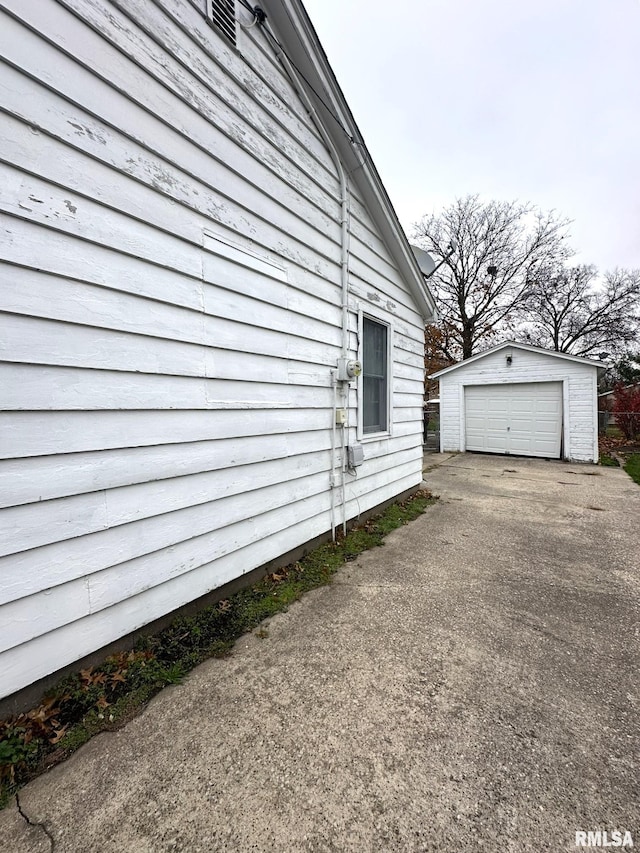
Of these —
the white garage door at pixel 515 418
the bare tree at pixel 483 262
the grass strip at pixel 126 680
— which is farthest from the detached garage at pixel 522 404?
the bare tree at pixel 483 262

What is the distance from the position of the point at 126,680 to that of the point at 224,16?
4301mm

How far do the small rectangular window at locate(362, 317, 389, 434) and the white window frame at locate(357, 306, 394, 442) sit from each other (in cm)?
3

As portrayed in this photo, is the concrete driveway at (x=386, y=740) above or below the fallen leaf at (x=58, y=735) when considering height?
below

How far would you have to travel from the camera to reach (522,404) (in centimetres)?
1023

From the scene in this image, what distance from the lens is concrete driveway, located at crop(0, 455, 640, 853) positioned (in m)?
1.23

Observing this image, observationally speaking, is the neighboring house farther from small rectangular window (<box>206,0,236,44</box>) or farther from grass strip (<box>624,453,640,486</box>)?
grass strip (<box>624,453,640,486</box>)

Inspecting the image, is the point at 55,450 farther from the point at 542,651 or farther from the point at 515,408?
the point at 515,408

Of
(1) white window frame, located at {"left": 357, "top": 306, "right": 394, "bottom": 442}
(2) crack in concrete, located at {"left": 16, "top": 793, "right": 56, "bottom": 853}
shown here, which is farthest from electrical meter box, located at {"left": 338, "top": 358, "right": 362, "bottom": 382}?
(2) crack in concrete, located at {"left": 16, "top": 793, "right": 56, "bottom": 853}

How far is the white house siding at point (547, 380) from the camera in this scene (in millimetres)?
9266

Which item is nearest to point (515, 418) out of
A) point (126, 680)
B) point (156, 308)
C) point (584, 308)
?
point (156, 308)

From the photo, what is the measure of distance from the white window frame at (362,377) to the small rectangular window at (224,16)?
243 cm

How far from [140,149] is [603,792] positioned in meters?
3.67

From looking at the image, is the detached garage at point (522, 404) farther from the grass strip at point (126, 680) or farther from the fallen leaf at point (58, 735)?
the fallen leaf at point (58, 735)

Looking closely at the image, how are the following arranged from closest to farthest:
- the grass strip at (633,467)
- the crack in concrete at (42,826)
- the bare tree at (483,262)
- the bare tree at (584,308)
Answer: the crack in concrete at (42,826) → the grass strip at (633,467) → the bare tree at (483,262) → the bare tree at (584,308)
